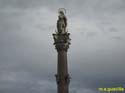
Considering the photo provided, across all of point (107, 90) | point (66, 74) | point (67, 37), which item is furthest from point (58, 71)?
point (107, 90)

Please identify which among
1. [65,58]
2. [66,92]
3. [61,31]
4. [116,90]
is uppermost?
[116,90]

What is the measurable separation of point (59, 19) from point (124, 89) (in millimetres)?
72286

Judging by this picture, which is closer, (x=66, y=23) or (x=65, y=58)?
(x=65, y=58)

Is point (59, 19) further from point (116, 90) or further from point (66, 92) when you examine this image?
point (116, 90)

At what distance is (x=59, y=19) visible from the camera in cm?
7444

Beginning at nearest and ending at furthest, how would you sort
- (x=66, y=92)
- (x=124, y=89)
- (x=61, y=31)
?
1. (x=66, y=92)
2. (x=61, y=31)
3. (x=124, y=89)

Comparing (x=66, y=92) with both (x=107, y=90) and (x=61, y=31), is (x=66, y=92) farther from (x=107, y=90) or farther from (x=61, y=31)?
(x=107, y=90)

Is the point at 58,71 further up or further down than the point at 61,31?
further down

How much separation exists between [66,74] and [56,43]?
6424 millimetres

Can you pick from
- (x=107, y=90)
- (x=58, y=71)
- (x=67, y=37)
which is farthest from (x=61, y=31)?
(x=107, y=90)

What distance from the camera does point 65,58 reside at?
69938mm

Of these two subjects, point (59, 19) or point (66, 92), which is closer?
point (66, 92)

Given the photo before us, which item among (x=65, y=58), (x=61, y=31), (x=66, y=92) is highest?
(x=61, y=31)

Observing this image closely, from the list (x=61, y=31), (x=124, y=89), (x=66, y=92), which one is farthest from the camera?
(x=124, y=89)
